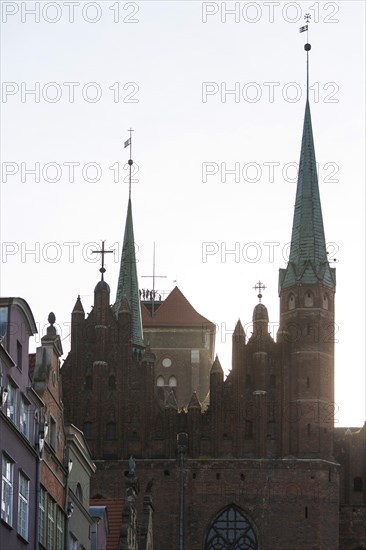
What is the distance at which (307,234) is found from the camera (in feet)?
226

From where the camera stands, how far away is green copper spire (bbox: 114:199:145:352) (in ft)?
231

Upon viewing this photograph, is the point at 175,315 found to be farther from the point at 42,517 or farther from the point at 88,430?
the point at 42,517

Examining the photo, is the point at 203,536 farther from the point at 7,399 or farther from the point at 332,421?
the point at 7,399

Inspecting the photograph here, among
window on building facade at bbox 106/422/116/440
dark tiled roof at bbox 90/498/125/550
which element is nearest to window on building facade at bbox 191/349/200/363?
window on building facade at bbox 106/422/116/440

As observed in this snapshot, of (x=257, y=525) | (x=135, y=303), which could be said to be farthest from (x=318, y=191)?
(x=257, y=525)

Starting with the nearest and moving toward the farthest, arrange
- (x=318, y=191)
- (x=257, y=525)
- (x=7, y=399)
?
(x=7, y=399) → (x=257, y=525) → (x=318, y=191)

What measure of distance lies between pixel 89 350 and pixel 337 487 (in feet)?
30.1

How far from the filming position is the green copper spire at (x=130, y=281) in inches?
2776

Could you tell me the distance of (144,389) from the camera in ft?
217

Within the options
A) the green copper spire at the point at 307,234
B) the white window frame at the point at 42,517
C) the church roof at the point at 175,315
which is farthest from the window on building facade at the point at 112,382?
the white window frame at the point at 42,517

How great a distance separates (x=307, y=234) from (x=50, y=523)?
101 ft

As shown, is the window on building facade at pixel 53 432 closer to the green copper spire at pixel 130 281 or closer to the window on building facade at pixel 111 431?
the window on building facade at pixel 111 431

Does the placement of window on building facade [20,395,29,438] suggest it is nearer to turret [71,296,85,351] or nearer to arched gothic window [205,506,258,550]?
arched gothic window [205,506,258,550]

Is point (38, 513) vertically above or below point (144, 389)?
below
